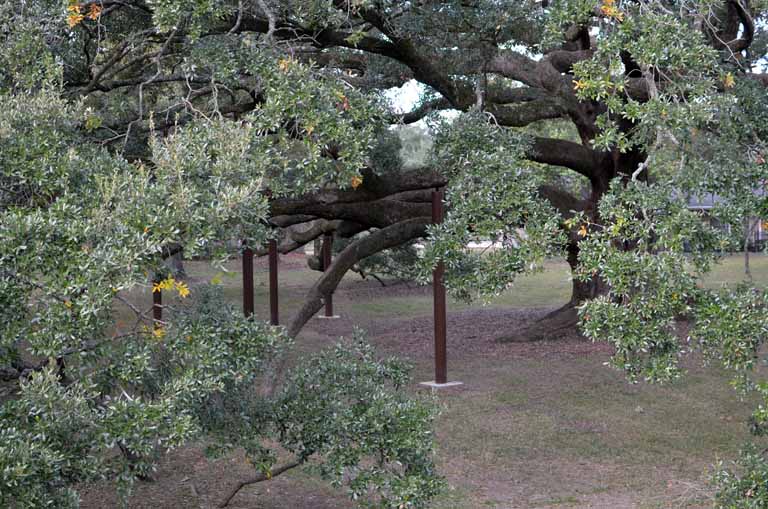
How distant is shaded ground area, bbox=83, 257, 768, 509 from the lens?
273 inches

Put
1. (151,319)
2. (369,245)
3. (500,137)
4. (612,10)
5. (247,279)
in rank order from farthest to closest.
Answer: (247,279), (369,245), (500,137), (612,10), (151,319)

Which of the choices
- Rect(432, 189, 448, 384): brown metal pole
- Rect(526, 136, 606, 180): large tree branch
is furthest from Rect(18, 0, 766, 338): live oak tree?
Rect(432, 189, 448, 384): brown metal pole

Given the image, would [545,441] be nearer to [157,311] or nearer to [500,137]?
[500,137]

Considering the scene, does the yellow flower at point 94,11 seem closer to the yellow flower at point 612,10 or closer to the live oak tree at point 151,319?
the live oak tree at point 151,319

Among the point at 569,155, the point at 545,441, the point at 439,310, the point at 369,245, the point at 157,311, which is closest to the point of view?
the point at 545,441

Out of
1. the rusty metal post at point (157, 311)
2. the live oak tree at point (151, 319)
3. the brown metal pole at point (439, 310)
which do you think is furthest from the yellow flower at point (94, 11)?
the brown metal pole at point (439, 310)

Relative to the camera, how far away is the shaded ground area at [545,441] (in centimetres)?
693

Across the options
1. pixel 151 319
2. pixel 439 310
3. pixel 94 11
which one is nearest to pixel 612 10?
pixel 151 319

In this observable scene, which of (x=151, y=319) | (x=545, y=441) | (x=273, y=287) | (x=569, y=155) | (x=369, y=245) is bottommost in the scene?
(x=545, y=441)

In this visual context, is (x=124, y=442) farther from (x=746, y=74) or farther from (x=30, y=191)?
(x=746, y=74)

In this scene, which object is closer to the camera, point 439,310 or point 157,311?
point 157,311

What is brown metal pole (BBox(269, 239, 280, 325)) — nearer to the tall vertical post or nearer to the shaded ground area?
the tall vertical post

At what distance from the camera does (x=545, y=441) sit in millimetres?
8461

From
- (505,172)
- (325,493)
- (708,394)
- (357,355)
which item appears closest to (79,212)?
(357,355)
